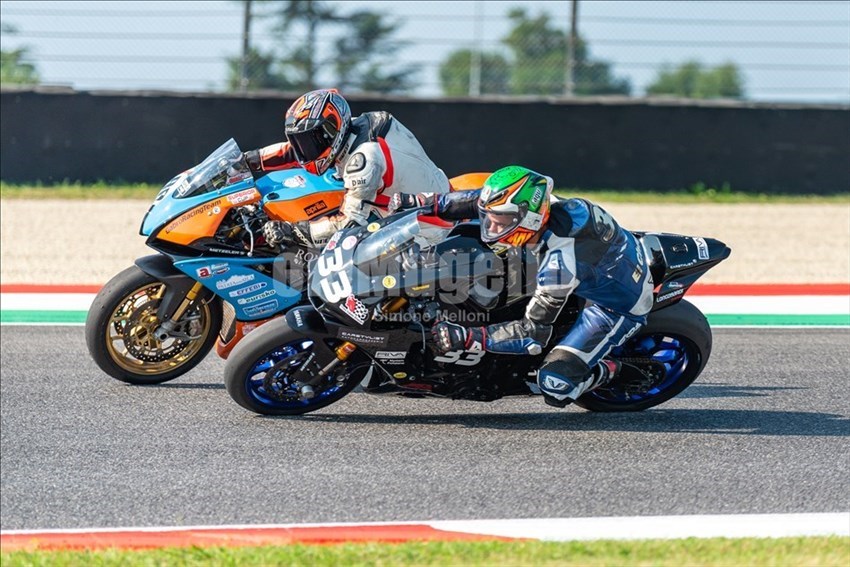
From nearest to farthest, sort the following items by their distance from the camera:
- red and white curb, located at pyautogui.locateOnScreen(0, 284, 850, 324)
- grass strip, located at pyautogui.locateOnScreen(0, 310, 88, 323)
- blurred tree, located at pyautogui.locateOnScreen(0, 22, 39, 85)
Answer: grass strip, located at pyautogui.locateOnScreen(0, 310, 88, 323)
red and white curb, located at pyautogui.locateOnScreen(0, 284, 850, 324)
blurred tree, located at pyautogui.locateOnScreen(0, 22, 39, 85)

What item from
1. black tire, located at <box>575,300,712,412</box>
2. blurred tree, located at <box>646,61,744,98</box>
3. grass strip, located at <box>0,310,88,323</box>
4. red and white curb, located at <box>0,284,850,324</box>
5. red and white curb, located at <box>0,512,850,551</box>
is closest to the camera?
red and white curb, located at <box>0,512,850,551</box>

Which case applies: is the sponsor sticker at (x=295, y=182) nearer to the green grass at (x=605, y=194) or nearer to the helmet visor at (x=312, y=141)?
the helmet visor at (x=312, y=141)

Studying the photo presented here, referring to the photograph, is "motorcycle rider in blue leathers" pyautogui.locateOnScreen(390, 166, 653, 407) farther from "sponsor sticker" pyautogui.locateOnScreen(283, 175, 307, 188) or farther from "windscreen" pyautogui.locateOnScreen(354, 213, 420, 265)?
"sponsor sticker" pyautogui.locateOnScreen(283, 175, 307, 188)

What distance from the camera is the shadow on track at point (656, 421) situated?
6.07 meters

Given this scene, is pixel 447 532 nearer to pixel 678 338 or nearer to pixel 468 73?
pixel 678 338

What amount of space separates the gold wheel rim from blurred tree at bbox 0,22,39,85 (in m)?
7.54

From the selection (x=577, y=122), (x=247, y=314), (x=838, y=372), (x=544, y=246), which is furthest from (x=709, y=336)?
(x=577, y=122)

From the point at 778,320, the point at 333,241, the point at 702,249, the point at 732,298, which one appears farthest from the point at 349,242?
the point at 732,298

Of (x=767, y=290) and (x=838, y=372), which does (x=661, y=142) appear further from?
(x=838, y=372)

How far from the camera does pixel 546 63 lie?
13719mm

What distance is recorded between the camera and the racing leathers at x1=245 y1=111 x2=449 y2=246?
256 inches

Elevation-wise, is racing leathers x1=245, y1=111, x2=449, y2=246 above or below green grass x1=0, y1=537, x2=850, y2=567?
above

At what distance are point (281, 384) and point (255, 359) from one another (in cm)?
27

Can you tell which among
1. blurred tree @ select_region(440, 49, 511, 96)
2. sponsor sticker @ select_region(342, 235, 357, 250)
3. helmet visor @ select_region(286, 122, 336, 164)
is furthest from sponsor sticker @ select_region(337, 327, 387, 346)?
blurred tree @ select_region(440, 49, 511, 96)
